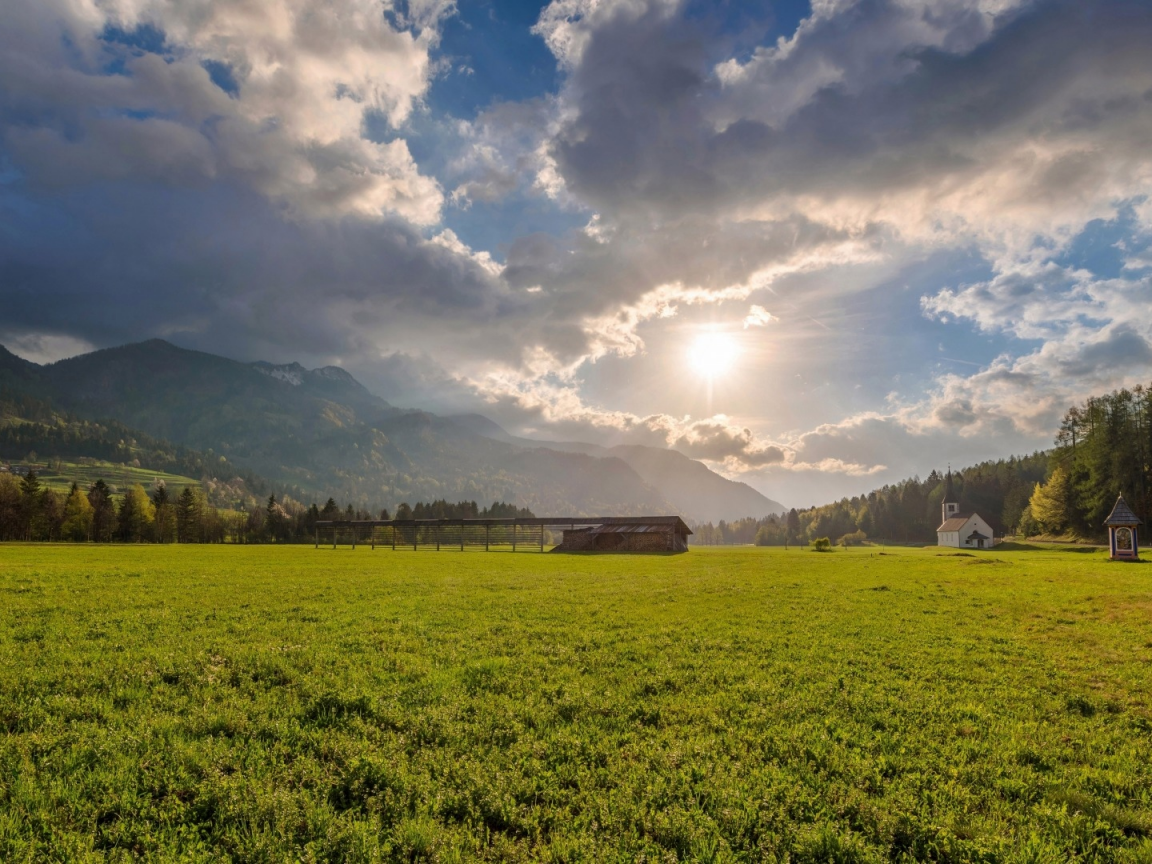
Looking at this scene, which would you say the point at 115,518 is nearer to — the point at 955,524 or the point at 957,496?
the point at 955,524

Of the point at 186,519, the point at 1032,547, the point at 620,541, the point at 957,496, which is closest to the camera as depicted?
the point at 620,541

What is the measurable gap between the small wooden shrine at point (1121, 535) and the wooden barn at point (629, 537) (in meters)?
44.2

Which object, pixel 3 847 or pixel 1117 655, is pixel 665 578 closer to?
pixel 1117 655

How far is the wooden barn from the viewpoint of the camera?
248 ft

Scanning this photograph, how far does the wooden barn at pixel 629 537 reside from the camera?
75.5m

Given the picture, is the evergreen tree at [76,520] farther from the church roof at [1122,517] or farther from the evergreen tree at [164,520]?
the church roof at [1122,517]

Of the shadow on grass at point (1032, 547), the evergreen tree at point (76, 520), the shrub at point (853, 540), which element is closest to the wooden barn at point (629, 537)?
the shadow on grass at point (1032, 547)

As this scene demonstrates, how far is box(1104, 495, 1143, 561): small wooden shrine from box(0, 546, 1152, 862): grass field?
43.6 meters

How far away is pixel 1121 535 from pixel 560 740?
65845 mm

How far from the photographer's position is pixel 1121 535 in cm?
4831

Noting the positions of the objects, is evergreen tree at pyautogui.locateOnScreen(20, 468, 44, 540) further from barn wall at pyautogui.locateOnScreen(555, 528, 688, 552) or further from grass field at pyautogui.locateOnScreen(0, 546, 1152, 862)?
grass field at pyautogui.locateOnScreen(0, 546, 1152, 862)

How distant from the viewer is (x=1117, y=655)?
13633 millimetres

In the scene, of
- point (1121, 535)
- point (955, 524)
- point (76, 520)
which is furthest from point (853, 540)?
point (76, 520)

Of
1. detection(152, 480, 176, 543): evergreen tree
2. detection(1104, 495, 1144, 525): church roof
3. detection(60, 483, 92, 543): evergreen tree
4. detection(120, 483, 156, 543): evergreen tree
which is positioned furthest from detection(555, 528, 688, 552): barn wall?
detection(60, 483, 92, 543): evergreen tree
